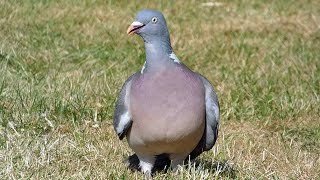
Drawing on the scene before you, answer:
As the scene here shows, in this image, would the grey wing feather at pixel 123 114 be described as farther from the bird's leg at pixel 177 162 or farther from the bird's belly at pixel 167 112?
the bird's leg at pixel 177 162

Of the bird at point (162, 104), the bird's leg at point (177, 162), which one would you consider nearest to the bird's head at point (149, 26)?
the bird at point (162, 104)

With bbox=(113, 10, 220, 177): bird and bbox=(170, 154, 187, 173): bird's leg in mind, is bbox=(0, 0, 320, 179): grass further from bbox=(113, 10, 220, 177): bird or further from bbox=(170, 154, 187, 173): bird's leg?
bbox=(113, 10, 220, 177): bird

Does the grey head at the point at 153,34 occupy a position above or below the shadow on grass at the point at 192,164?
above

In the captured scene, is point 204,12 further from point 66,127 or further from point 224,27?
point 66,127

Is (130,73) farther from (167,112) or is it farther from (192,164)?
(167,112)

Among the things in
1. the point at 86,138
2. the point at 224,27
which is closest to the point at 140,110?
the point at 86,138

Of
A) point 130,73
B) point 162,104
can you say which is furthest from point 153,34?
point 130,73

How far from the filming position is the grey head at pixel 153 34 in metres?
4.31

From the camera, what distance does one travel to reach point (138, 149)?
448cm

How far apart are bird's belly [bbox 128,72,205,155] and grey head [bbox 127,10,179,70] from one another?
0.16 metres

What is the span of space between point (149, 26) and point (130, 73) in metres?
3.00

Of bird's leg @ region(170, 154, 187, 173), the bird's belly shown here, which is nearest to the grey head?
the bird's belly

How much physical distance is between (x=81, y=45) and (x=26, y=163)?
12.3 ft

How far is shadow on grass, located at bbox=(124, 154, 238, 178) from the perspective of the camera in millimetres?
4707
